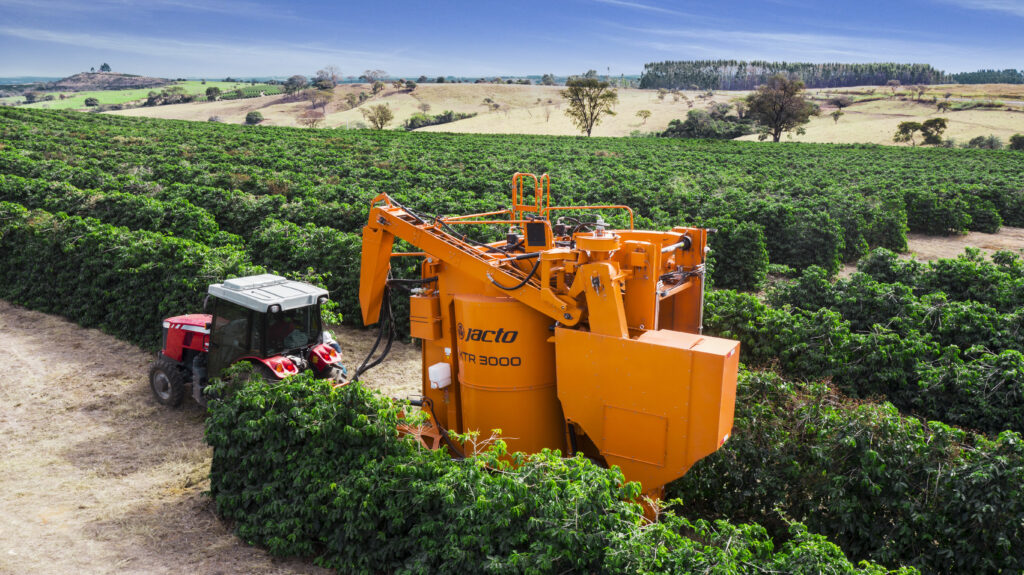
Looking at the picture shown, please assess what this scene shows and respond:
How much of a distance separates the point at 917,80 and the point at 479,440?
223 meters

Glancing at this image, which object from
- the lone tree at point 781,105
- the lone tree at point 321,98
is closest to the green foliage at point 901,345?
→ the lone tree at point 781,105

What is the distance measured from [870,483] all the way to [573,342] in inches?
117

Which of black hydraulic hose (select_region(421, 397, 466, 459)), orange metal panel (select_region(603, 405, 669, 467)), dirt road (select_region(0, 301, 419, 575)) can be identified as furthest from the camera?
black hydraulic hose (select_region(421, 397, 466, 459))

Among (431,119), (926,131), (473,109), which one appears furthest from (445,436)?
(473,109)

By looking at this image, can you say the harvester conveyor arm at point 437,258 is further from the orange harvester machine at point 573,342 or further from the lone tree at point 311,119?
the lone tree at point 311,119

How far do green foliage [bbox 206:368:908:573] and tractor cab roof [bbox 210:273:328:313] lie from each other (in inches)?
73.5

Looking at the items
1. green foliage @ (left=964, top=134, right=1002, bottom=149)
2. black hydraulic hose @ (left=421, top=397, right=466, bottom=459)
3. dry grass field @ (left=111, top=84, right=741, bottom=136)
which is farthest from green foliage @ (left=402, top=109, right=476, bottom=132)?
black hydraulic hose @ (left=421, top=397, right=466, bottom=459)

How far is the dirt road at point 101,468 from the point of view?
6828 millimetres

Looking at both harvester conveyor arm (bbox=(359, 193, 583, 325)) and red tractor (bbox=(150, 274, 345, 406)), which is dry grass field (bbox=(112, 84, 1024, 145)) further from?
harvester conveyor arm (bbox=(359, 193, 583, 325))

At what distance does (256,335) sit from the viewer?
959cm

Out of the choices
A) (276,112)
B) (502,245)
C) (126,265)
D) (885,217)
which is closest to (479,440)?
(502,245)

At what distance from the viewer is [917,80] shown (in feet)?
617

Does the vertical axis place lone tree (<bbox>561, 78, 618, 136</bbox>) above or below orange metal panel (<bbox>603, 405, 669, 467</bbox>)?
above

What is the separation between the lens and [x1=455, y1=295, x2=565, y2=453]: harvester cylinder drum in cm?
691
